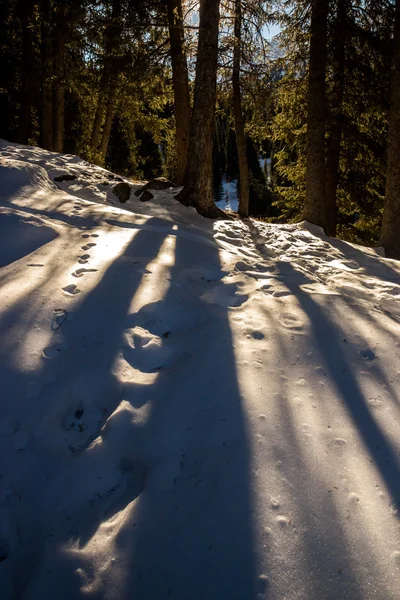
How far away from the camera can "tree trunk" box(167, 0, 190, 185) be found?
9062 mm

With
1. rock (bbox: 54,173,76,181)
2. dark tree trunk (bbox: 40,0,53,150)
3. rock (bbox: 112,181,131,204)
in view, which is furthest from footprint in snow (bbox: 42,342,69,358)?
dark tree trunk (bbox: 40,0,53,150)

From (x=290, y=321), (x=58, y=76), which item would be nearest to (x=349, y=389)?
(x=290, y=321)

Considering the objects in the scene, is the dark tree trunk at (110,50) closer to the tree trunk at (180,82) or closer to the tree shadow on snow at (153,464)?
the tree trunk at (180,82)

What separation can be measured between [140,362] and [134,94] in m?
10.1

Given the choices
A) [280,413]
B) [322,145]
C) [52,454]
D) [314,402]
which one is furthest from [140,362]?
[322,145]

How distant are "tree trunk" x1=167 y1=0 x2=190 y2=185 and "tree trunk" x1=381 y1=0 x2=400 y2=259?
454cm

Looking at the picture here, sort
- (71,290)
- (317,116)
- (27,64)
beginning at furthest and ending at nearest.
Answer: (27,64) → (317,116) → (71,290)

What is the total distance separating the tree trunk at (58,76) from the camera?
10555mm

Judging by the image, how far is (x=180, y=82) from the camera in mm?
9367

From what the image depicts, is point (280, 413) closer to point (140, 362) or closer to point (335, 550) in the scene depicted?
point (335, 550)

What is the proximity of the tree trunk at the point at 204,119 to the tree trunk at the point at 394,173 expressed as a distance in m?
3.45

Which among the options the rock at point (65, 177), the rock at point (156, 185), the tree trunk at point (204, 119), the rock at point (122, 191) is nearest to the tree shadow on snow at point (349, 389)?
the tree trunk at point (204, 119)

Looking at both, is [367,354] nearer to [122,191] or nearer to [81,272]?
[81,272]

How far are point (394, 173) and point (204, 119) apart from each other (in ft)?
12.8
